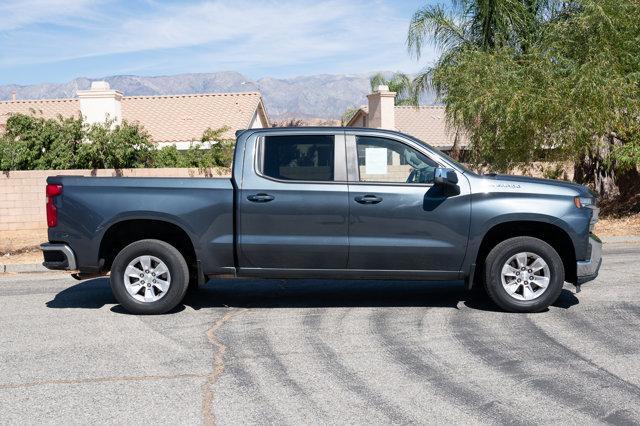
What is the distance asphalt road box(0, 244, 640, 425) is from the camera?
18.1 ft

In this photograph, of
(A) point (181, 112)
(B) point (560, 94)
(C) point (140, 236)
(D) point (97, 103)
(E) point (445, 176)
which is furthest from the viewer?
(A) point (181, 112)

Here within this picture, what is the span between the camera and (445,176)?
26.6 feet

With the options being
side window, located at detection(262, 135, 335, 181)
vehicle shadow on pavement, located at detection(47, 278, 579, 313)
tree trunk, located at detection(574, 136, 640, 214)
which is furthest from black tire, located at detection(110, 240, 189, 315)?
tree trunk, located at detection(574, 136, 640, 214)

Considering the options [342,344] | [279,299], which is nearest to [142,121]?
[279,299]

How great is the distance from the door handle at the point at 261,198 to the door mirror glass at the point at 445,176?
1724 millimetres

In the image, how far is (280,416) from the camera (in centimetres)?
538

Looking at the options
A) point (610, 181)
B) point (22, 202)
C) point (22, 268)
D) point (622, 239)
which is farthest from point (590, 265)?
point (22, 202)

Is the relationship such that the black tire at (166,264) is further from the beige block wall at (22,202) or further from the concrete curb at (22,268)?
the beige block wall at (22,202)

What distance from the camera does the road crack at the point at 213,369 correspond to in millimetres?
5464

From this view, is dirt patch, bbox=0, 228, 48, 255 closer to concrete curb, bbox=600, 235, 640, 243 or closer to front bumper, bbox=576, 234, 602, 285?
front bumper, bbox=576, 234, 602, 285

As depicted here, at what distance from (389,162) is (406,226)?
0.75m

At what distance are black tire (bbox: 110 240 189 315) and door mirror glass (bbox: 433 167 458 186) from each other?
9.31 ft

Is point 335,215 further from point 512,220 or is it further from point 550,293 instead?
point 550,293

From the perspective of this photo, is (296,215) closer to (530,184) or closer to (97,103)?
(530,184)
